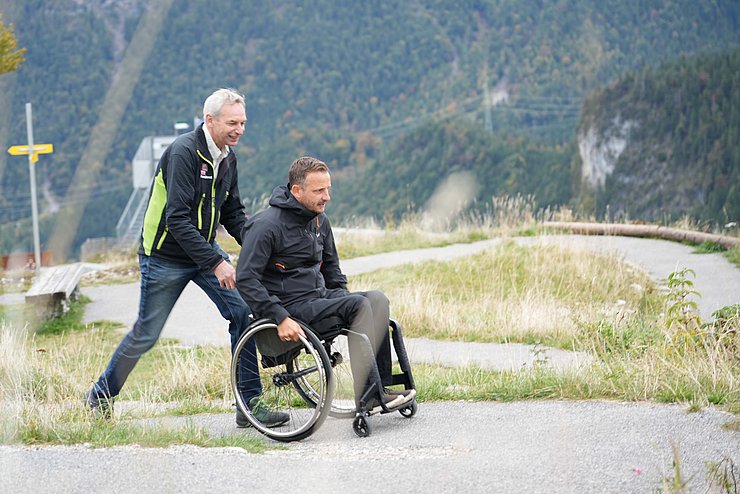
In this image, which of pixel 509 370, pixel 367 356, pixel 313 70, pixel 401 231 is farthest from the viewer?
pixel 313 70

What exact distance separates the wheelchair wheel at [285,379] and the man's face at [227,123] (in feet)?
3.22

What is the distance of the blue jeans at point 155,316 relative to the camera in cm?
594

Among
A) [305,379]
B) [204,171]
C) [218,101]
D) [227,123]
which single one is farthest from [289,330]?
[218,101]

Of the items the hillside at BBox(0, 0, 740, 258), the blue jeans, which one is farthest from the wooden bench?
the hillside at BBox(0, 0, 740, 258)

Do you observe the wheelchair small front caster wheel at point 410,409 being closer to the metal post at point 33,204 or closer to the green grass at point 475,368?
the green grass at point 475,368

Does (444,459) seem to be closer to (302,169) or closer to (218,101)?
(302,169)

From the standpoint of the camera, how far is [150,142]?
121 ft

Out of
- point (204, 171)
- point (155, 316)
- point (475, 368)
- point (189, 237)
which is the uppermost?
point (204, 171)

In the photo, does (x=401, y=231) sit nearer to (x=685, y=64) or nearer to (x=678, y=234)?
(x=678, y=234)

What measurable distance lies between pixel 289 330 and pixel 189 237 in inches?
29.6

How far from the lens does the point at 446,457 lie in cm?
488

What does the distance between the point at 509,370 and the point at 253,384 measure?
1.89 m

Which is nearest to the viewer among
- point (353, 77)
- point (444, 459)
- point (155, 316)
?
point (444, 459)

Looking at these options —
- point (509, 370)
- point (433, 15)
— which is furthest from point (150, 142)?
point (433, 15)
